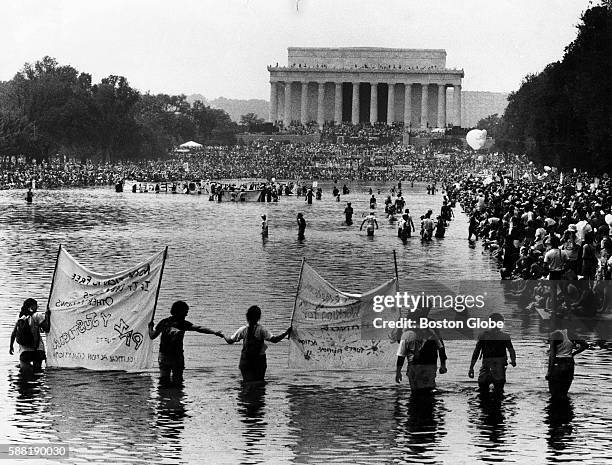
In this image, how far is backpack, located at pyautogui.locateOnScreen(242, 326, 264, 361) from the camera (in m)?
23.9

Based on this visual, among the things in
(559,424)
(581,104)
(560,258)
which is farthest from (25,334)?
(581,104)

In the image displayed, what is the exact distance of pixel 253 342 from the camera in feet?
78.8

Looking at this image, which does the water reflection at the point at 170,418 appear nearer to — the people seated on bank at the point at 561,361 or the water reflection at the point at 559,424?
the water reflection at the point at 559,424

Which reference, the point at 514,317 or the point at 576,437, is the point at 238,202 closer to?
the point at 514,317

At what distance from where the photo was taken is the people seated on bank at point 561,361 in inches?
930

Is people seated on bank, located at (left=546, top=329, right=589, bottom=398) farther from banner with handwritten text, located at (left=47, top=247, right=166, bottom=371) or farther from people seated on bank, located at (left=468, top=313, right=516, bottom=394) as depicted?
banner with handwritten text, located at (left=47, top=247, right=166, bottom=371)

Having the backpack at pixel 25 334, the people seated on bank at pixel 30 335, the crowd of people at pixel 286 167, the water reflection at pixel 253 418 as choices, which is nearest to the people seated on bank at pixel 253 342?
the water reflection at pixel 253 418

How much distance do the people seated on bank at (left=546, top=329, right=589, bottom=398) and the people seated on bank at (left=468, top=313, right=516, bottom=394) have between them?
0.66 metres

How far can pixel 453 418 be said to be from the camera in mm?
22625

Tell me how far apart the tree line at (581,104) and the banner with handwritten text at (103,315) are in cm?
6314

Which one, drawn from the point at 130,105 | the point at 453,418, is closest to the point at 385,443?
the point at 453,418

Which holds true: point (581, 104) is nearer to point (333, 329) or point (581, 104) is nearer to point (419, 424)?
point (333, 329)

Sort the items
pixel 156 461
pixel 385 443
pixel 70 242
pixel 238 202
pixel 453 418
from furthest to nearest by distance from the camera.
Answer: pixel 238 202
pixel 70 242
pixel 453 418
pixel 385 443
pixel 156 461

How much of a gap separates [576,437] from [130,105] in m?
178
